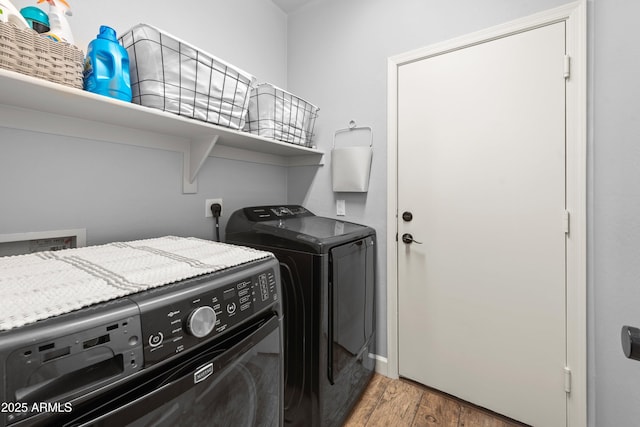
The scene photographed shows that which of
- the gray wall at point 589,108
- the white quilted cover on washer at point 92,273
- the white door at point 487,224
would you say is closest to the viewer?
the white quilted cover on washer at point 92,273

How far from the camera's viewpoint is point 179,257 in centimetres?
86

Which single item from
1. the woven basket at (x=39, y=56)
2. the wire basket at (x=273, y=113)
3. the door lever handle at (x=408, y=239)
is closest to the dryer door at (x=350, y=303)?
the door lever handle at (x=408, y=239)

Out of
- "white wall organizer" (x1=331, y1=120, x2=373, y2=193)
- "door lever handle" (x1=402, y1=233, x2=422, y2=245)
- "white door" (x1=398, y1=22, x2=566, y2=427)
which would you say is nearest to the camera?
"white door" (x1=398, y1=22, x2=566, y2=427)

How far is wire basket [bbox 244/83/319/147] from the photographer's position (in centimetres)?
164

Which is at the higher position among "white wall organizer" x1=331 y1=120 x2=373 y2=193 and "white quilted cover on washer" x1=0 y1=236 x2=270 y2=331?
"white wall organizer" x1=331 y1=120 x2=373 y2=193

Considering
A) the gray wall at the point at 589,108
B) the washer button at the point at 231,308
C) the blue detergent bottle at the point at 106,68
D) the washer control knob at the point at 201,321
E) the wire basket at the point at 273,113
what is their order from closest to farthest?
the washer control knob at the point at 201,321 < the washer button at the point at 231,308 < the gray wall at the point at 589,108 < the blue detergent bottle at the point at 106,68 < the wire basket at the point at 273,113

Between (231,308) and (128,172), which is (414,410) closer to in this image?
(231,308)

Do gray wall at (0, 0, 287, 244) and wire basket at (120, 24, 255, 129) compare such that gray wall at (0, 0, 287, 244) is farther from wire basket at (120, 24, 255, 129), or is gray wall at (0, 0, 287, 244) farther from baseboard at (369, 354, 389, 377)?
baseboard at (369, 354, 389, 377)

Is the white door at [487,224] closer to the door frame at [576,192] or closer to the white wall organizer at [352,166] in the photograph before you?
the door frame at [576,192]

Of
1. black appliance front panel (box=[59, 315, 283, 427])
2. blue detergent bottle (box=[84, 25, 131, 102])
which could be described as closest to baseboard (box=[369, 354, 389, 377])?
black appliance front panel (box=[59, 315, 283, 427])

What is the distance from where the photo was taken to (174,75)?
1114 mm

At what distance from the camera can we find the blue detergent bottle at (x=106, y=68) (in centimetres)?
98

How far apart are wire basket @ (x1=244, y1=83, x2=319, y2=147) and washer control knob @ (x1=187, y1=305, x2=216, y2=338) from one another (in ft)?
4.03

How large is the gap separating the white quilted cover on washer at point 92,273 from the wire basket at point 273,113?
0.90 m
